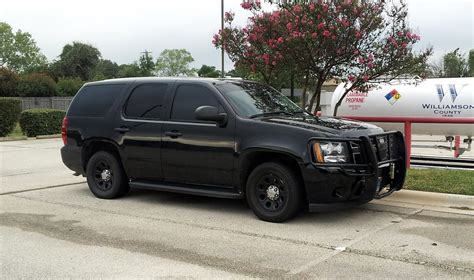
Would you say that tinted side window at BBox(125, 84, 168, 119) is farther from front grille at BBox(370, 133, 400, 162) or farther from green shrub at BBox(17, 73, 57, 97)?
green shrub at BBox(17, 73, 57, 97)

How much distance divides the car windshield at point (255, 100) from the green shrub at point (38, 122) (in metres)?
15.9

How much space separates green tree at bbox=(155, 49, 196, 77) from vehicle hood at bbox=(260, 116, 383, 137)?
91.7 meters

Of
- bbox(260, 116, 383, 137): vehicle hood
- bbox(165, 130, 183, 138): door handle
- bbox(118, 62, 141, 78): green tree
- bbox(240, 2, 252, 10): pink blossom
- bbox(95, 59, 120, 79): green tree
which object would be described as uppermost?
bbox(95, 59, 120, 79): green tree

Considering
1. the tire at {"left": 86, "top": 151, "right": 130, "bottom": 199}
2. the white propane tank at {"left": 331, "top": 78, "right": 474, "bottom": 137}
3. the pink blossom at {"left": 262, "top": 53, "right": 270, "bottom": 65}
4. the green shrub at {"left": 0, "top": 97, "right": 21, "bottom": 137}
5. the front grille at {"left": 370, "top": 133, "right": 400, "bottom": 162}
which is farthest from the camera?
the green shrub at {"left": 0, "top": 97, "right": 21, "bottom": 137}

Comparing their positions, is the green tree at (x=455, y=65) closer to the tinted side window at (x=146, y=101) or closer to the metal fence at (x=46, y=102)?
the metal fence at (x=46, y=102)

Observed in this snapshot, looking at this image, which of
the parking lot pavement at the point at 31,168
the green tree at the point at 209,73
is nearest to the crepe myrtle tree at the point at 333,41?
the parking lot pavement at the point at 31,168

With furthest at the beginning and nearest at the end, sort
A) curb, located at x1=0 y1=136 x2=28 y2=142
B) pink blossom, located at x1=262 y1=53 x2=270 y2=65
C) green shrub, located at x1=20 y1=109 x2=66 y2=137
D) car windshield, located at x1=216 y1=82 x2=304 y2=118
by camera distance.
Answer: green shrub, located at x1=20 y1=109 x2=66 y2=137 < curb, located at x1=0 y1=136 x2=28 y2=142 < pink blossom, located at x1=262 y1=53 x2=270 y2=65 < car windshield, located at x1=216 y1=82 x2=304 y2=118

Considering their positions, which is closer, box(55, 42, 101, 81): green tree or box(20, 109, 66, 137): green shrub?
box(20, 109, 66, 137): green shrub

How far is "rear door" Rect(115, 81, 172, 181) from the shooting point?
7.36 meters

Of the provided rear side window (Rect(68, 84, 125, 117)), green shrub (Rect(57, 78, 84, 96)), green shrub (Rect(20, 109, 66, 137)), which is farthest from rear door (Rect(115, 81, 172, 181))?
green shrub (Rect(57, 78, 84, 96))

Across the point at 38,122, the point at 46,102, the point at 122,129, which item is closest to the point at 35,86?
the point at 46,102

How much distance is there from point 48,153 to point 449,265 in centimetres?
1284

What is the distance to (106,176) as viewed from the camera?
26.5 ft

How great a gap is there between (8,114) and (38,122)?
120cm
